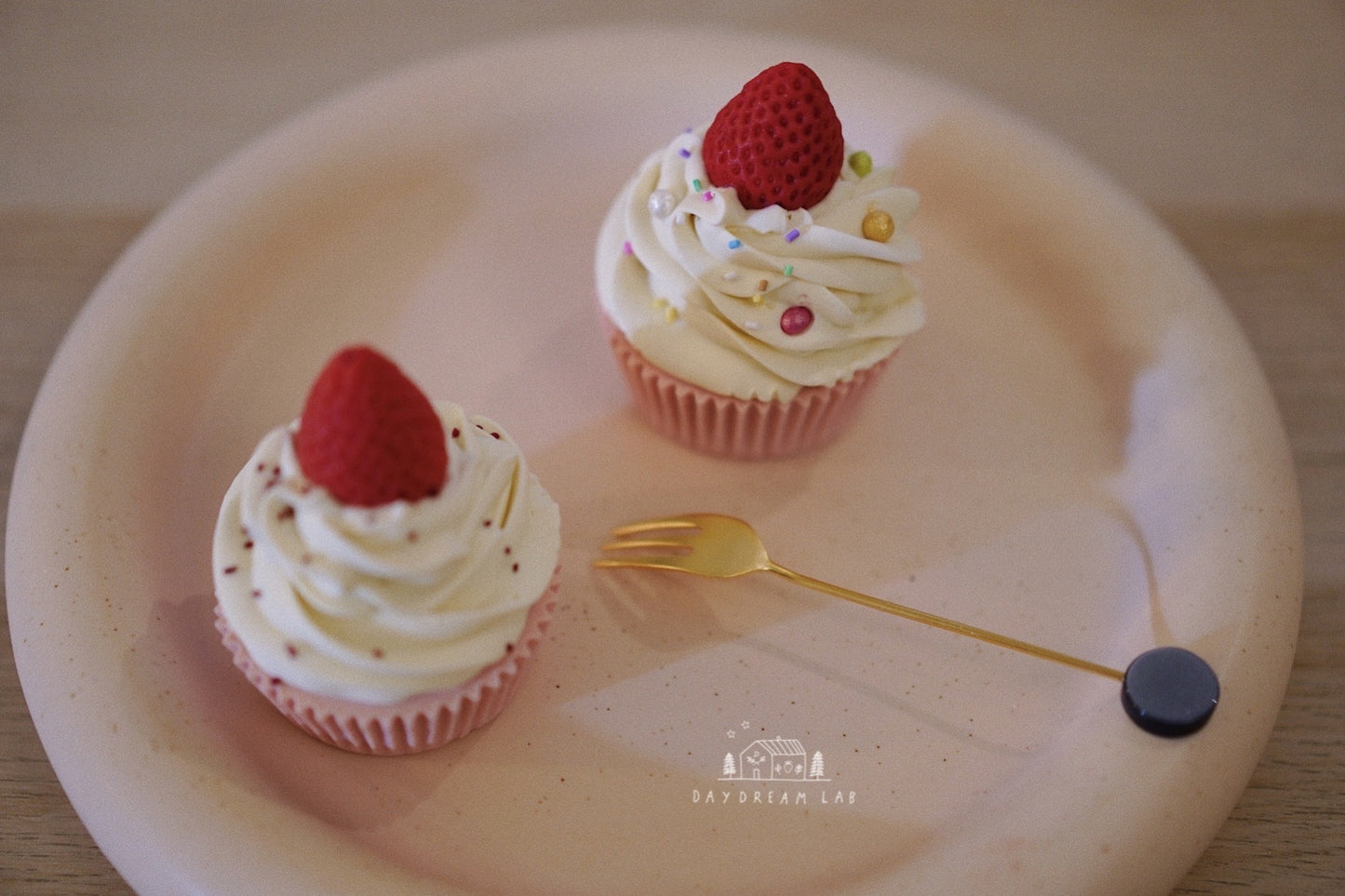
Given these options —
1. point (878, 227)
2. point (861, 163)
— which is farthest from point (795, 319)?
point (861, 163)

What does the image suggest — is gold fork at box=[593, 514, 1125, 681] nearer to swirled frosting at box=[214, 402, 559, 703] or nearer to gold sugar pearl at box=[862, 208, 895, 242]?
swirled frosting at box=[214, 402, 559, 703]

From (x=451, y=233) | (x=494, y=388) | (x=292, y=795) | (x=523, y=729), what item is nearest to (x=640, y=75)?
(x=451, y=233)

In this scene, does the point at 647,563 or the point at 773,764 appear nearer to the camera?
the point at 773,764

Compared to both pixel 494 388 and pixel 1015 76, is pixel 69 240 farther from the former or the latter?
pixel 1015 76

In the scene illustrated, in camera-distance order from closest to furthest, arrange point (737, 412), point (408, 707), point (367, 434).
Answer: point (367, 434)
point (408, 707)
point (737, 412)

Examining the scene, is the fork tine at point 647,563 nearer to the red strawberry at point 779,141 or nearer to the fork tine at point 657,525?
the fork tine at point 657,525

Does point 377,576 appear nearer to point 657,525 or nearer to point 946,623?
point 657,525

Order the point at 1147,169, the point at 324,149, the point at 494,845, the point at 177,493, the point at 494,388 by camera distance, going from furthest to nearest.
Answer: the point at 1147,169
the point at 324,149
the point at 494,388
the point at 177,493
the point at 494,845
